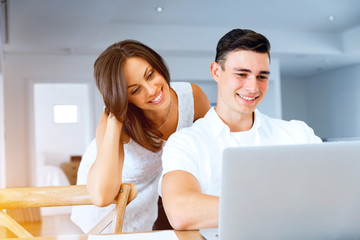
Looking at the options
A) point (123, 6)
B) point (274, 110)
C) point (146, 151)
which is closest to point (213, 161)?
point (146, 151)

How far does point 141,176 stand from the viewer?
188 cm

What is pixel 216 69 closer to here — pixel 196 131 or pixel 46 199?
pixel 196 131

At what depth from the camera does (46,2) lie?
3611mm

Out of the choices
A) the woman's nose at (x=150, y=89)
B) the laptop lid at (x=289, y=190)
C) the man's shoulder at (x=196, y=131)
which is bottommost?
the laptop lid at (x=289, y=190)

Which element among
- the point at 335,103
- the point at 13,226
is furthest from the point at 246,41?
the point at 335,103

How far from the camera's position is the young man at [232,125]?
128 cm

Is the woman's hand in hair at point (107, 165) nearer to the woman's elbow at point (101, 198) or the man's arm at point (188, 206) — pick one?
the woman's elbow at point (101, 198)

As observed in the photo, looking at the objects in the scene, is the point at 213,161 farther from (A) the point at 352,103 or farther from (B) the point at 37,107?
(A) the point at 352,103

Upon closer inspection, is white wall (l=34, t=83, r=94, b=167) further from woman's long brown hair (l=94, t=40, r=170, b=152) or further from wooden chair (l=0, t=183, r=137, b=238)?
wooden chair (l=0, t=183, r=137, b=238)

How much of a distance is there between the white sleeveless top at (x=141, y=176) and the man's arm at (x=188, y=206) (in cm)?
67

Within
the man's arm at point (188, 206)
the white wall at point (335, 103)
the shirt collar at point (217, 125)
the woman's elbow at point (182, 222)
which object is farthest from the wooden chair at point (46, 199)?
the white wall at point (335, 103)

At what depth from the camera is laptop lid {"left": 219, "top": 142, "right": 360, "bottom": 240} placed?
64 cm

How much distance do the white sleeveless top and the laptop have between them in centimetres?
110

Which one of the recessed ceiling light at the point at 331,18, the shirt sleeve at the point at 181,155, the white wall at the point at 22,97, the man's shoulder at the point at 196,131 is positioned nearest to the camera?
the shirt sleeve at the point at 181,155
